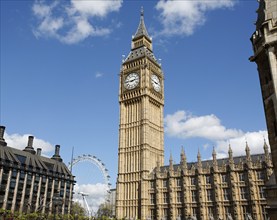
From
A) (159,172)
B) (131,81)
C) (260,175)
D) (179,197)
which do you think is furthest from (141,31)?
(260,175)

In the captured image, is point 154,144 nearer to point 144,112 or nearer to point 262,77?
point 144,112

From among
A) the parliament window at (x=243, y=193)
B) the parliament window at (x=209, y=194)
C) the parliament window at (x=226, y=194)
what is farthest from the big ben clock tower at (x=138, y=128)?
the parliament window at (x=243, y=193)

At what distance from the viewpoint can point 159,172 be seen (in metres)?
81.6

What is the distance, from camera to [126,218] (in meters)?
81.8

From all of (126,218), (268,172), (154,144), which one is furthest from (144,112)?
(268,172)

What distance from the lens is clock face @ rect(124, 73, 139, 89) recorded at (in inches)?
3812

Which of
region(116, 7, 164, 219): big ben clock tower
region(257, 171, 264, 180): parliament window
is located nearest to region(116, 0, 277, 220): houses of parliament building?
region(116, 7, 164, 219): big ben clock tower

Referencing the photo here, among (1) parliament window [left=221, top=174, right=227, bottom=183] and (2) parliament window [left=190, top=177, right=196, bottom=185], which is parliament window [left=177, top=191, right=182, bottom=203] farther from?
(1) parliament window [left=221, top=174, right=227, bottom=183]

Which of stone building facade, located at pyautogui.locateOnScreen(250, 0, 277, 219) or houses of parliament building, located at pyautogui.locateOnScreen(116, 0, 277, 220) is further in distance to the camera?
houses of parliament building, located at pyautogui.locateOnScreen(116, 0, 277, 220)

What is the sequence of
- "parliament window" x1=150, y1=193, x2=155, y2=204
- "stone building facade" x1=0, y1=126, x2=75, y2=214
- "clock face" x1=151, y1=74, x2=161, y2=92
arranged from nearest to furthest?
"parliament window" x1=150, y1=193, x2=155, y2=204
"stone building facade" x1=0, y1=126, x2=75, y2=214
"clock face" x1=151, y1=74, x2=161, y2=92

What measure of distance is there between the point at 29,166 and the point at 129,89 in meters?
44.6

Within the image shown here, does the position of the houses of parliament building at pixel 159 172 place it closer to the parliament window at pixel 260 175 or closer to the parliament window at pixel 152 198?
the parliament window at pixel 152 198

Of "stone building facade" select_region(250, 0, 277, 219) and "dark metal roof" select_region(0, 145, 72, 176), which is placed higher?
"dark metal roof" select_region(0, 145, 72, 176)

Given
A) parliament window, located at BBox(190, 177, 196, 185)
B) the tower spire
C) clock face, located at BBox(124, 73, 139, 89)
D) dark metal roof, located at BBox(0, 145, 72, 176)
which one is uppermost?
the tower spire
